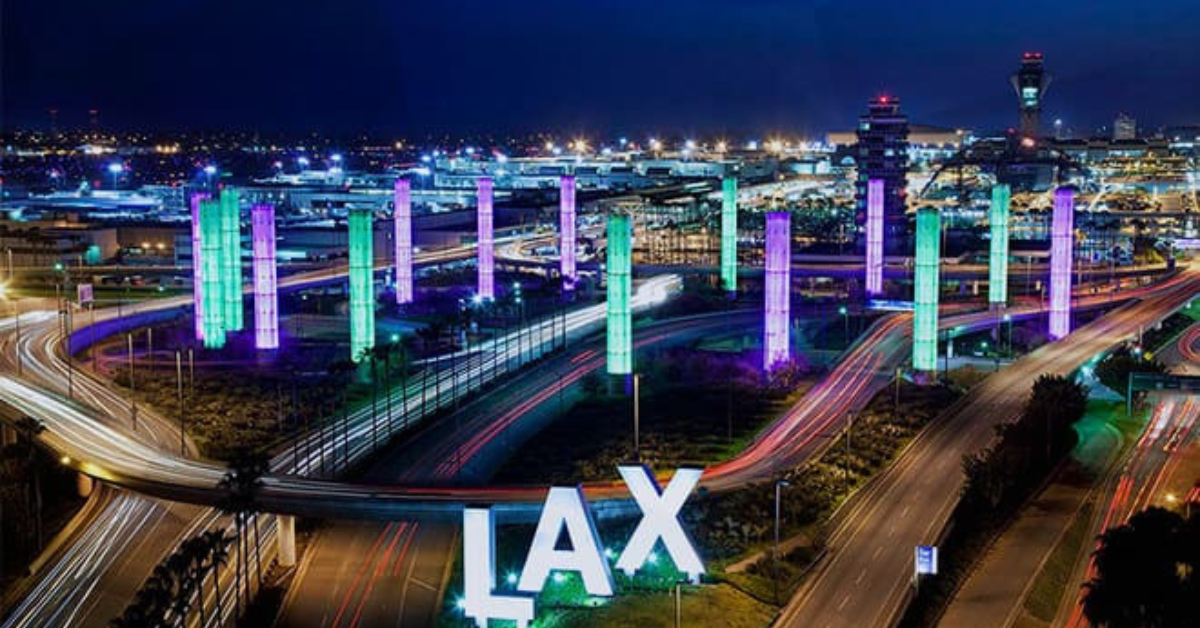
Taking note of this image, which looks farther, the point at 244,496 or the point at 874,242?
the point at 874,242

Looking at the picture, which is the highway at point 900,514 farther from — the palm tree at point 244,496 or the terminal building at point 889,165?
the terminal building at point 889,165

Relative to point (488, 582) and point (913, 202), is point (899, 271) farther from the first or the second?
point (913, 202)

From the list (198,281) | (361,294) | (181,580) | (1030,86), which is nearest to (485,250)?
(361,294)

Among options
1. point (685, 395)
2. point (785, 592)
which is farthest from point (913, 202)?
point (785, 592)

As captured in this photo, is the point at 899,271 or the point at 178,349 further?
the point at 899,271

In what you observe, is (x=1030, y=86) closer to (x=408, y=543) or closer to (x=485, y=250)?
(x=485, y=250)

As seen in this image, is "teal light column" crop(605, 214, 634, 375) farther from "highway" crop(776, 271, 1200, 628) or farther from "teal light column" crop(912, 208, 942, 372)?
"highway" crop(776, 271, 1200, 628)
